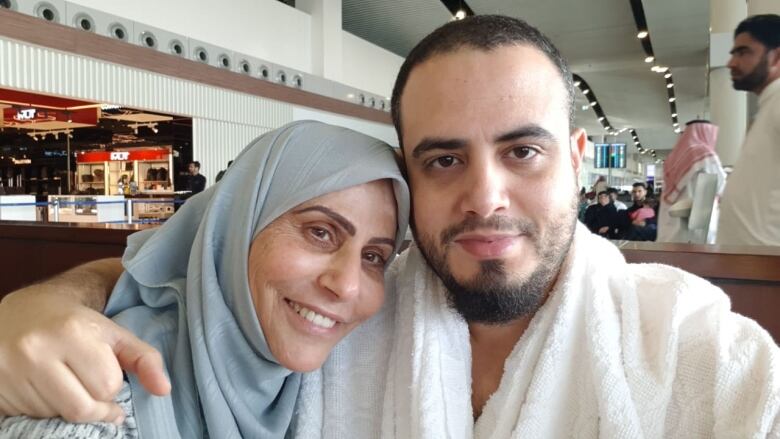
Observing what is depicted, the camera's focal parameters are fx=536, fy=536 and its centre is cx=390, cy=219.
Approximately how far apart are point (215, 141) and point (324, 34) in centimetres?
281

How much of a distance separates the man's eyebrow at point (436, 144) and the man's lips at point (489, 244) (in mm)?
165

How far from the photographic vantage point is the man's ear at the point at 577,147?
107 cm

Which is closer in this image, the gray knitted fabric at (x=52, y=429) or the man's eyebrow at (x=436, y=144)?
the gray knitted fabric at (x=52, y=429)

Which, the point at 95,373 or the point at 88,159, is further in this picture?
the point at 88,159

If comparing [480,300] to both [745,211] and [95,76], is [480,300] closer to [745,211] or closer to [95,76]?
[745,211]

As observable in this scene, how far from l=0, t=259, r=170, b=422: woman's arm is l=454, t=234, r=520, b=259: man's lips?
1.77 ft

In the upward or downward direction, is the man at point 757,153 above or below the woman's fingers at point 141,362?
above

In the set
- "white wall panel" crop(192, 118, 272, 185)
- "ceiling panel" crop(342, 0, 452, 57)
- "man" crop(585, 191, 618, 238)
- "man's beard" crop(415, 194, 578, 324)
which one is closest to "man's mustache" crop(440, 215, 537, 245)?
"man's beard" crop(415, 194, 578, 324)

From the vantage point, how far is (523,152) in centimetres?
97

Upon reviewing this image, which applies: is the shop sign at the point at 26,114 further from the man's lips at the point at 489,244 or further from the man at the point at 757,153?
the man's lips at the point at 489,244

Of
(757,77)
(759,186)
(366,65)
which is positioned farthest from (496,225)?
(366,65)

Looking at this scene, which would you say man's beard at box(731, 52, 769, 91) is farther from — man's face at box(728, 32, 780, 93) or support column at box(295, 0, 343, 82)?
support column at box(295, 0, 343, 82)

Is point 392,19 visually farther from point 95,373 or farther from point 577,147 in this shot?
point 95,373

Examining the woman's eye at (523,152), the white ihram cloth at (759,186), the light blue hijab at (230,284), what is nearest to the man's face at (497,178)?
the woman's eye at (523,152)
